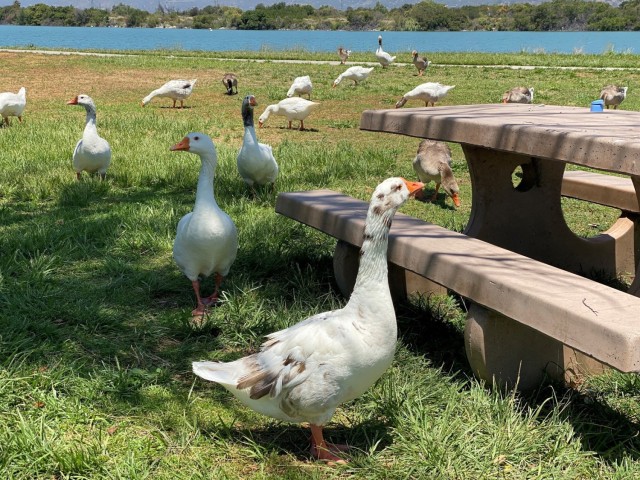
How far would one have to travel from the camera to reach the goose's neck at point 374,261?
2984mm

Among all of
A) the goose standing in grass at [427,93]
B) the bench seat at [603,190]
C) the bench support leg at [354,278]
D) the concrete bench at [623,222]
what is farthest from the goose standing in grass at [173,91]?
the bench support leg at [354,278]

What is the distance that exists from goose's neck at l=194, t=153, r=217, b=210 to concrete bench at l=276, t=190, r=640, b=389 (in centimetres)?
79

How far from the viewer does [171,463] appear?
115 inches

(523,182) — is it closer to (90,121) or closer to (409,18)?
(90,121)

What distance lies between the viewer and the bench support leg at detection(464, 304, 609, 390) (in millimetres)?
3396

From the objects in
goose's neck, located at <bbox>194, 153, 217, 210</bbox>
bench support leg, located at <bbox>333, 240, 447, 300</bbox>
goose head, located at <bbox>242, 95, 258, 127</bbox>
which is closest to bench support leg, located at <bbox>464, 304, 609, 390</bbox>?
bench support leg, located at <bbox>333, 240, 447, 300</bbox>

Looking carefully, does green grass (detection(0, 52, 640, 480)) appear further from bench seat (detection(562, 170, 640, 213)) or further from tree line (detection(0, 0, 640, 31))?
tree line (detection(0, 0, 640, 31))

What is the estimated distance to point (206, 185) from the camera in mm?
4789

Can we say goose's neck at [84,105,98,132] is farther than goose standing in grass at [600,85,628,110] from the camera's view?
No

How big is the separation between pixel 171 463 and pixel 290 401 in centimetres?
53

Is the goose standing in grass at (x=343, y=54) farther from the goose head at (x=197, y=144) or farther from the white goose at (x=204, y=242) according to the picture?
the white goose at (x=204, y=242)

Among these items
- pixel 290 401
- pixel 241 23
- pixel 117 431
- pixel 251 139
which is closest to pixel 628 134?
pixel 290 401

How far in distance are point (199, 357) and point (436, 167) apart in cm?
418

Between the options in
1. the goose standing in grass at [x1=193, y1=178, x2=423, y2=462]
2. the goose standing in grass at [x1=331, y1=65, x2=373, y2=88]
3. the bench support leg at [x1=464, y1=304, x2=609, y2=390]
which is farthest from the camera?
the goose standing in grass at [x1=331, y1=65, x2=373, y2=88]
